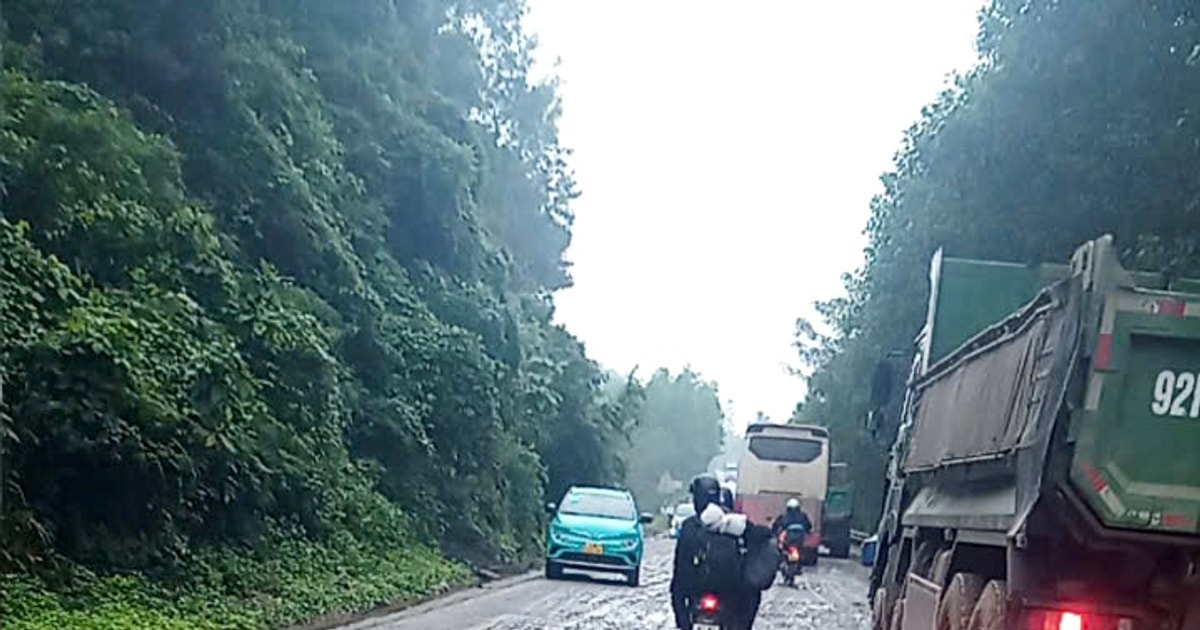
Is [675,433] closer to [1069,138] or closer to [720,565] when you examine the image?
[1069,138]

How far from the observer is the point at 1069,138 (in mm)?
23188

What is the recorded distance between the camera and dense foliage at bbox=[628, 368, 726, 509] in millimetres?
113625

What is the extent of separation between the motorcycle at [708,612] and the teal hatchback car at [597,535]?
16290mm

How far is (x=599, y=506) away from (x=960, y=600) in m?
18.1

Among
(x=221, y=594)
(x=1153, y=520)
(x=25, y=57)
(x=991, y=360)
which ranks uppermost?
(x=25, y=57)

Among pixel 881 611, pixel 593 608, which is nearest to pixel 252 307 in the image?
pixel 593 608

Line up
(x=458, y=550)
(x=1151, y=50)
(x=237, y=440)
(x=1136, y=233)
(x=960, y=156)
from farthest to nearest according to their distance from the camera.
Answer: (x=458, y=550) → (x=960, y=156) → (x=1136, y=233) → (x=1151, y=50) → (x=237, y=440)

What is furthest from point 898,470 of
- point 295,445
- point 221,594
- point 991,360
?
point 295,445

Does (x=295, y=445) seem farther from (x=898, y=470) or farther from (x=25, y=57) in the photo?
(x=898, y=470)

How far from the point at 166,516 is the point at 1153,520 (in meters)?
11.5

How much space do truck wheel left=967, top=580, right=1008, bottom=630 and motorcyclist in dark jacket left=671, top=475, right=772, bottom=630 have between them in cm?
141

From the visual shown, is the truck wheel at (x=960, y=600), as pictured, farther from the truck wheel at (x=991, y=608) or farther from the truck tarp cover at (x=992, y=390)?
the truck tarp cover at (x=992, y=390)

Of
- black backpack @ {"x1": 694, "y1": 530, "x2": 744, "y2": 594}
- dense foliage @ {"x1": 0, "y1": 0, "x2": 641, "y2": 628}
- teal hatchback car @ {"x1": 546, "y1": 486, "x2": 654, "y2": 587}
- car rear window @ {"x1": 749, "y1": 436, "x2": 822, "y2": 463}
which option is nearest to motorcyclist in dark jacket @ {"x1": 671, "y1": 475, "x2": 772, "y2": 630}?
black backpack @ {"x1": 694, "y1": 530, "x2": 744, "y2": 594}

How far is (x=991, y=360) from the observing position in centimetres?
991
